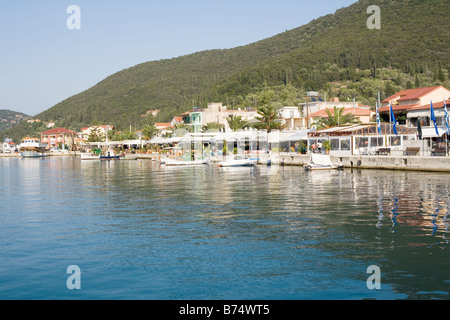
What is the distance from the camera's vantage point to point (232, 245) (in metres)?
17.4

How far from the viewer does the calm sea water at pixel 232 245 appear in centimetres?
1295

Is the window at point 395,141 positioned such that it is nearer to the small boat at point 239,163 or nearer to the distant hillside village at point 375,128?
the distant hillside village at point 375,128

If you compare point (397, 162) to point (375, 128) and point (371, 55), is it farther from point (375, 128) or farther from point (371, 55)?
point (371, 55)

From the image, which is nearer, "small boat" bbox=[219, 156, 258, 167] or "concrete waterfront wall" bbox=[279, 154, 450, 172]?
"concrete waterfront wall" bbox=[279, 154, 450, 172]

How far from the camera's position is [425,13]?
176 meters

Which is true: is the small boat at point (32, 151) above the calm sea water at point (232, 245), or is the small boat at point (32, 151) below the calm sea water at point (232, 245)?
above

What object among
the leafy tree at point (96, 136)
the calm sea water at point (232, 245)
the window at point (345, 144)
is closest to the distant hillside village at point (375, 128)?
the window at point (345, 144)

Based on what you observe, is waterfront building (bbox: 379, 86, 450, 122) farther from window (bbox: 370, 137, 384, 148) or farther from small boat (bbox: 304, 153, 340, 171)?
small boat (bbox: 304, 153, 340, 171)

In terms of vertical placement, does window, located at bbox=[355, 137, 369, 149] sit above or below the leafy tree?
below

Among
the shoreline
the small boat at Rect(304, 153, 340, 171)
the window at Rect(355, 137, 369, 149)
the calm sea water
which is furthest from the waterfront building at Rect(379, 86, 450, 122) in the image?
the calm sea water

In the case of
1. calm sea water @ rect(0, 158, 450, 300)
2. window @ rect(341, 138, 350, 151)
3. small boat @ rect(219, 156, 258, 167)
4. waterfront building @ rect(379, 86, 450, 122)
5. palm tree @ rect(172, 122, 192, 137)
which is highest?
waterfront building @ rect(379, 86, 450, 122)

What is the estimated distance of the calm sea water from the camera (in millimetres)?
12945

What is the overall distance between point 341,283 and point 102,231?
1132 centimetres

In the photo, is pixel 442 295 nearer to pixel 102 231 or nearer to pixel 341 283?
pixel 341 283
